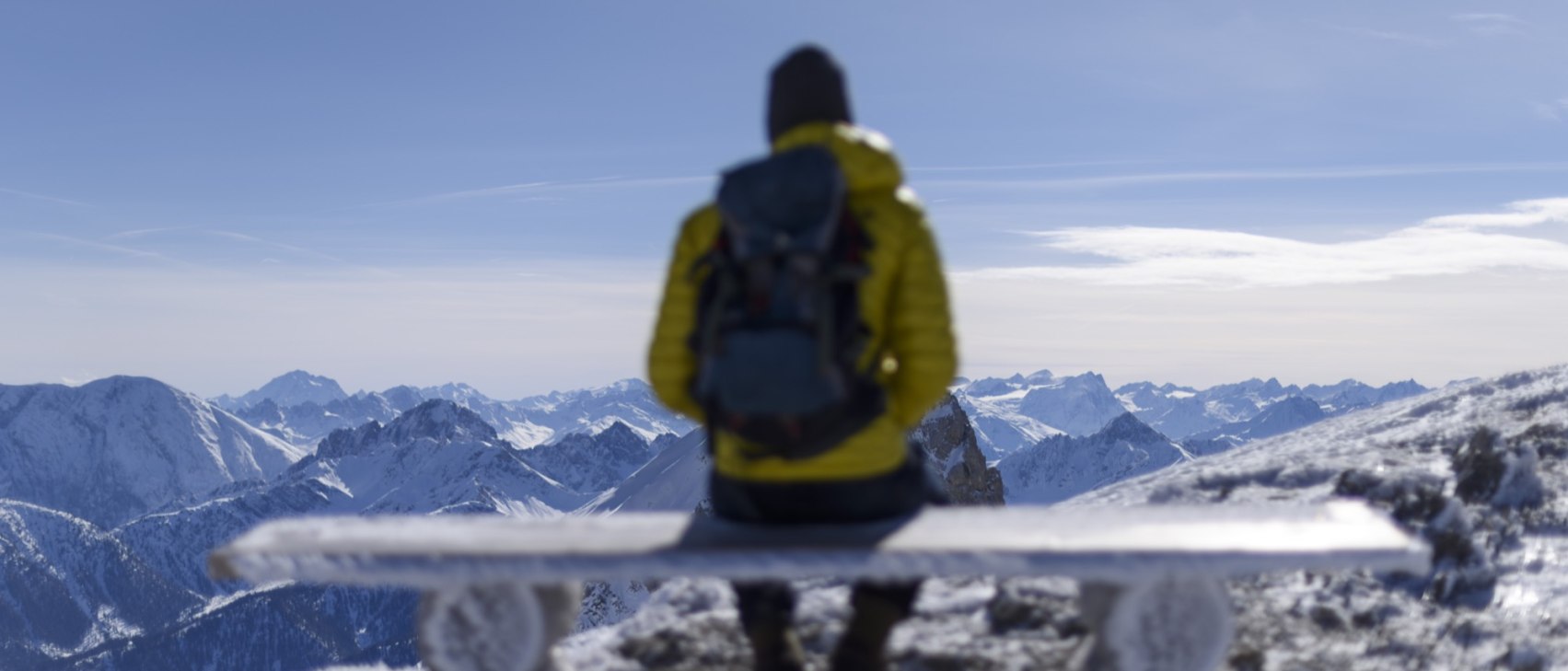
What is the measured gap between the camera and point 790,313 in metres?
4.48

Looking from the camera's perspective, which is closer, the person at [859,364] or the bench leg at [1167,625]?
the person at [859,364]

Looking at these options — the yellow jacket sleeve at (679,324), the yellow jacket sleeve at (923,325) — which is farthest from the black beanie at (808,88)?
the yellow jacket sleeve at (923,325)

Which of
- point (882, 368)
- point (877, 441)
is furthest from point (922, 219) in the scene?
point (877, 441)

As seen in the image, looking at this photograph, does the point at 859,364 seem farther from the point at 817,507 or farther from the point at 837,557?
the point at 837,557

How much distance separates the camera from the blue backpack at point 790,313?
175 inches

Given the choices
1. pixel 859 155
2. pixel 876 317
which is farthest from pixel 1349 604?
pixel 859 155

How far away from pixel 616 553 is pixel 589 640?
11.0 ft

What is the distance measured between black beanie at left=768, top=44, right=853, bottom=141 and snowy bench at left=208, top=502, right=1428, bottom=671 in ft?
6.25

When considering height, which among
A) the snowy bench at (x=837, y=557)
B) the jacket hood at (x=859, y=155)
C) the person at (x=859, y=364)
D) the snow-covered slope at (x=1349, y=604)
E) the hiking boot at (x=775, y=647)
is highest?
the jacket hood at (x=859, y=155)

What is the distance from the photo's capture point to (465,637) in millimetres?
5289

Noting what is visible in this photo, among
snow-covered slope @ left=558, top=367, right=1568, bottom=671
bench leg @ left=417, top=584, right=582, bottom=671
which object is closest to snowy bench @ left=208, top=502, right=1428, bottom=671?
bench leg @ left=417, top=584, right=582, bottom=671

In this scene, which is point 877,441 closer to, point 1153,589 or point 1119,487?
point 1153,589

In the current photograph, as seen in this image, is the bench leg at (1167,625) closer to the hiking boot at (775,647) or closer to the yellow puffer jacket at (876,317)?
the yellow puffer jacket at (876,317)

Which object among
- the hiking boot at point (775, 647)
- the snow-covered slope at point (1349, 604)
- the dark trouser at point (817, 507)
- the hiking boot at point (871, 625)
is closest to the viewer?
the dark trouser at point (817, 507)
